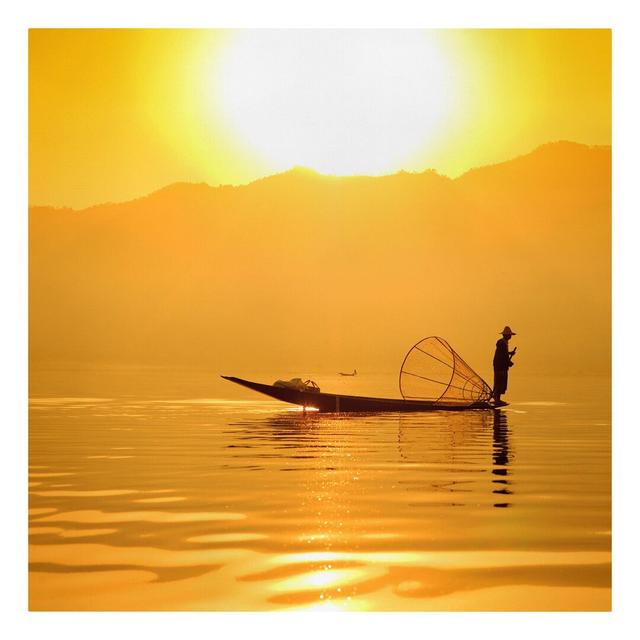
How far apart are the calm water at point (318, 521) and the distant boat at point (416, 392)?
3100mm

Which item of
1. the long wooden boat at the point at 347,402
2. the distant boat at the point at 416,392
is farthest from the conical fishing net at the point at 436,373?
the long wooden boat at the point at 347,402

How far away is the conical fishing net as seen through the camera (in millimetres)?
15391

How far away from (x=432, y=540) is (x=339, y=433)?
6170 mm

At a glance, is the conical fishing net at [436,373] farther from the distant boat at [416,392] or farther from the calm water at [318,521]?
the calm water at [318,521]

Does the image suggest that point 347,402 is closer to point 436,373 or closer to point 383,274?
point 436,373

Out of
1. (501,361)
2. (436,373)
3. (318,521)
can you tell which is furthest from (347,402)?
(318,521)

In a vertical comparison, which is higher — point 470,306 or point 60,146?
point 60,146

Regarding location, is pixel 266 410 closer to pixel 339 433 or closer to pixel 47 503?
pixel 339 433

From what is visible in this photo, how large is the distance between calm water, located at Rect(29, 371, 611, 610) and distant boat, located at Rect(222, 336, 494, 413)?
3.10 meters

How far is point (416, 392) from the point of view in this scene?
56.1ft

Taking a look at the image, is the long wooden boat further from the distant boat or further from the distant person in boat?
the distant person in boat

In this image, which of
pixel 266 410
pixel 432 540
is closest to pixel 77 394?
pixel 266 410

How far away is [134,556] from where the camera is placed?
21.4ft

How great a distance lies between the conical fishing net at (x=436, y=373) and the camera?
1539cm
